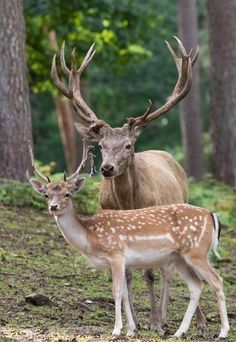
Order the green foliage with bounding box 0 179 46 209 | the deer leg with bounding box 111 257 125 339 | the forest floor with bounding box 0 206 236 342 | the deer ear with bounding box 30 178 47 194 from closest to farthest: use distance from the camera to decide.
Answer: the deer leg with bounding box 111 257 125 339
the forest floor with bounding box 0 206 236 342
the deer ear with bounding box 30 178 47 194
the green foliage with bounding box 0 179 46 209

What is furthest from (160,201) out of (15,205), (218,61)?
(218,61)

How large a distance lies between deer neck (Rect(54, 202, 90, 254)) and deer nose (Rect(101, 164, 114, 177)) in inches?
43.9

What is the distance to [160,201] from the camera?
9891mm

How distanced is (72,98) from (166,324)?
110 inches

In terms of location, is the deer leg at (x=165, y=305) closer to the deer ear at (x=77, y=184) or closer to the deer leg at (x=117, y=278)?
the deer leg at (x=117, y=278)

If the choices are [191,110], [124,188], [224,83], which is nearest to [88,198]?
[124,188]

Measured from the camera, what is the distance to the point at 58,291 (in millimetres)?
9547

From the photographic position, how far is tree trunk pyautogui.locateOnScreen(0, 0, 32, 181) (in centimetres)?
1288

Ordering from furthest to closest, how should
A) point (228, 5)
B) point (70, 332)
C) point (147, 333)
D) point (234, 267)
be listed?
point (228, 5) → point (234, 267) → point (147, 333) → point (70, 332)

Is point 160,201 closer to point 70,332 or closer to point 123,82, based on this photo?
point 70,332

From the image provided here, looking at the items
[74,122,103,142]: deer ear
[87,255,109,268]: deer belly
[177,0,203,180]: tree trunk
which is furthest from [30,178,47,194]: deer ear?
[177,0,203,180]: tree trunk

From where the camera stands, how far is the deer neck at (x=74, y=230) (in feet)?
26.4

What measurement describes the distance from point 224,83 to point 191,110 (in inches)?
271

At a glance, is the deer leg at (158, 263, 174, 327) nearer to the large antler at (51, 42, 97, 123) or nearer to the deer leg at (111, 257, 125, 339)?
the deer leg at (111, 257, 125, 339)
